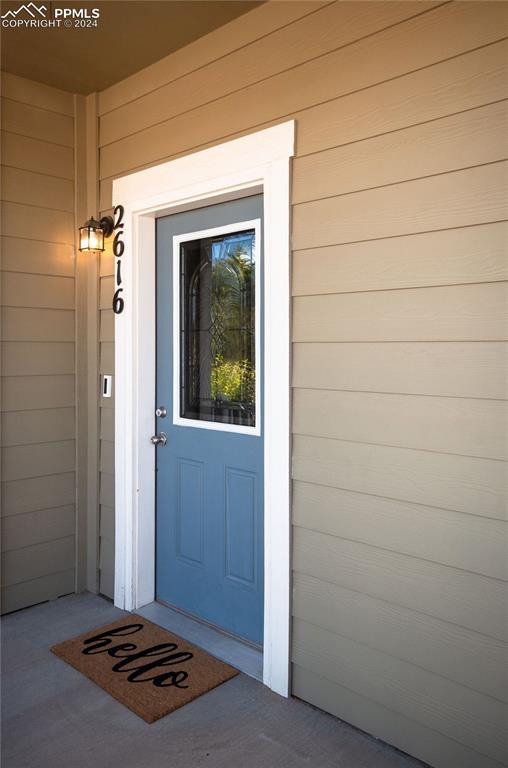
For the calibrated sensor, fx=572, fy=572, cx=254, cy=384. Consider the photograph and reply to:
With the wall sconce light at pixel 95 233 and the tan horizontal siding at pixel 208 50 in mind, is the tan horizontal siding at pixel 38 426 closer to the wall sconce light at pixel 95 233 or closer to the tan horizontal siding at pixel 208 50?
the wall sconce light at pixel 95 233

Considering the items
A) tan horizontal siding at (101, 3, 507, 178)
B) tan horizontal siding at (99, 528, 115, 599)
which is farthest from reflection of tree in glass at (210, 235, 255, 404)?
tan horizontal siding at (99, 528, 115, 599)

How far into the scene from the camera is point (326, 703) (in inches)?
80.1

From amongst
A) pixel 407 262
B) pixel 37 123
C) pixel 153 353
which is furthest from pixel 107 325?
pixel 407 262

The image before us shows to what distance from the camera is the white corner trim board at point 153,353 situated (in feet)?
6.95

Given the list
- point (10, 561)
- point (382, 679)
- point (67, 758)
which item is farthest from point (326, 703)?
point (10, 561)

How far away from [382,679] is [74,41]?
2.73 m

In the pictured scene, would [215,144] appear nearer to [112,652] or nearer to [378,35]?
[378,35]

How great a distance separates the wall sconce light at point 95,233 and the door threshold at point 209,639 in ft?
5.96

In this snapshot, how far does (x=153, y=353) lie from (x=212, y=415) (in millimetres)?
477

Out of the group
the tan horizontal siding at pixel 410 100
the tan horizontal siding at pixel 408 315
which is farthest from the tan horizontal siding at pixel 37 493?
the tan horizontal siding at pixel 410 100

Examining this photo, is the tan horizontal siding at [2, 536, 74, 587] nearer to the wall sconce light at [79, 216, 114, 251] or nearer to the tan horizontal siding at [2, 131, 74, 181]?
the wall sconce light at [79, 216, 114, 251]

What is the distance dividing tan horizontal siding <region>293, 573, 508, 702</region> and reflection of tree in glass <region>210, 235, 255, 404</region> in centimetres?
86

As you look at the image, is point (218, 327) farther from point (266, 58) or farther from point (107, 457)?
point (266, 58)

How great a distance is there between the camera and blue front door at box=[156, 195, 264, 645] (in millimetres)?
2447
